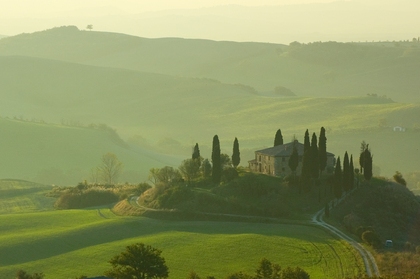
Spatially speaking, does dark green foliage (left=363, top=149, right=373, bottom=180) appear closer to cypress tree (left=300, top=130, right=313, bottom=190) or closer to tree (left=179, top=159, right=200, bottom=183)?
cypress tree (left=300, top=130, right=313, bottom=190)

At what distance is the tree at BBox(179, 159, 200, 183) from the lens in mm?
87875

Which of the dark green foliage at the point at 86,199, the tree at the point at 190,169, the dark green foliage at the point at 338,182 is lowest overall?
the dark green foliage at the point at 86,199

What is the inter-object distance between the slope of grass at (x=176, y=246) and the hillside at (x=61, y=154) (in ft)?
198

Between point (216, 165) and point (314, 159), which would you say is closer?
point (314, 159)

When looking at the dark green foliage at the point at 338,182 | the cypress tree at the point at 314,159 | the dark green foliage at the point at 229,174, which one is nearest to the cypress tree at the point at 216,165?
the dark green foliage at the point at 229,174

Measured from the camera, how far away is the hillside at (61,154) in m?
138

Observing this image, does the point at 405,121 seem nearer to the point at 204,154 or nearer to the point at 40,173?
the point at 204,154

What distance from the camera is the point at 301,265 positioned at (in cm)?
5881

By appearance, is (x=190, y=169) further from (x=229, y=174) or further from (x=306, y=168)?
(x=306, y=168)

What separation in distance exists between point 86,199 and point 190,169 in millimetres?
13846

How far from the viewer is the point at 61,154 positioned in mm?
148000

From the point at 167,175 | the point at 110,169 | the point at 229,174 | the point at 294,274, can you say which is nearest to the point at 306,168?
the point at 229,174

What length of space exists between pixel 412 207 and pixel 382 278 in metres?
29.0

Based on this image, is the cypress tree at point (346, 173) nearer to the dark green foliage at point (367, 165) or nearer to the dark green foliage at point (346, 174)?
the dark green foliage at point (346, 174)
